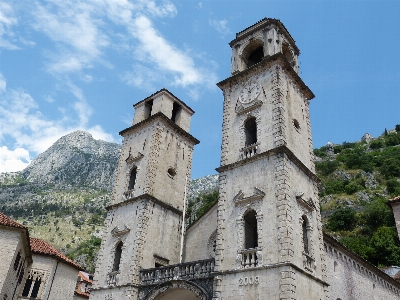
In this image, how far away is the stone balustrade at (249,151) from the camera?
1963 cm

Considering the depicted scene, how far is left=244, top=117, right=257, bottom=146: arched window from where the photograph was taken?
21156 mm

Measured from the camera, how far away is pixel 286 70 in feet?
72.2

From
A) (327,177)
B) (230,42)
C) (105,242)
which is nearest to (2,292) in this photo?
(105,242)

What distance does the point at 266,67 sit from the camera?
21844 mm

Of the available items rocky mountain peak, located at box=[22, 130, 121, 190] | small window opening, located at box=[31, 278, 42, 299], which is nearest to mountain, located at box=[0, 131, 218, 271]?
rocky mountain peak, located at box=[22, 130, 121, 190]

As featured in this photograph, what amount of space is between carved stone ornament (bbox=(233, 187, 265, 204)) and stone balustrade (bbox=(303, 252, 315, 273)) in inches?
129

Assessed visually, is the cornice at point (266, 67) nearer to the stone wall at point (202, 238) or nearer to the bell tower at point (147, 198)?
the bell tower at point (147, 198)

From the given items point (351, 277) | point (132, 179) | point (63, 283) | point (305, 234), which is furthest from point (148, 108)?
point (351, 277)

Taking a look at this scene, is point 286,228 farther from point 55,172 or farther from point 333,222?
point 55,172

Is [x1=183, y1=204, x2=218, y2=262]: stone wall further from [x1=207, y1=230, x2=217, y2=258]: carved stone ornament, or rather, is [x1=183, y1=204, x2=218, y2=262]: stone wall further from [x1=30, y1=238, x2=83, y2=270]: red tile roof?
[x1=30, y1=238, x2=83, y2=270]: red tile roof

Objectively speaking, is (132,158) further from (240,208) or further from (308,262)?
(308,262)

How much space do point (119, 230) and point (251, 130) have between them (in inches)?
417

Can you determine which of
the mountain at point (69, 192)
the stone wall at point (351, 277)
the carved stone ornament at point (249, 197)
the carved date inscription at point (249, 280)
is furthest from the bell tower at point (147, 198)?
the mountain at point (69, 192)

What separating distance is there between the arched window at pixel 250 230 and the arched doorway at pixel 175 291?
3.34 meters
